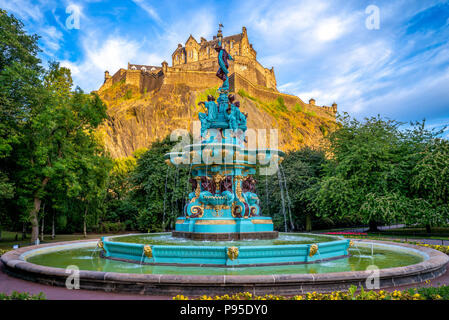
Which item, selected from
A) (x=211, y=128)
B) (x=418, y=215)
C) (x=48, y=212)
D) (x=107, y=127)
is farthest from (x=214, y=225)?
(x=107, y=127)

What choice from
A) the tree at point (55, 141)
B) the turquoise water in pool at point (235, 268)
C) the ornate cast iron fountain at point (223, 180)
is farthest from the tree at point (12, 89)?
the ornate cast iron fountain at point (223, 180)

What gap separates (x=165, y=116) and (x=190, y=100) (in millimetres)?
8291

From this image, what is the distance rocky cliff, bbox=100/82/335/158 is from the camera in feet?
260

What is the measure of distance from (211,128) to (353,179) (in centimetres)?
1583

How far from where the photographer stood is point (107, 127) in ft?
258

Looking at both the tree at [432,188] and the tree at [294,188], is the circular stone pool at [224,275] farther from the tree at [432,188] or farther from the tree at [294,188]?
the tree at [294,188]

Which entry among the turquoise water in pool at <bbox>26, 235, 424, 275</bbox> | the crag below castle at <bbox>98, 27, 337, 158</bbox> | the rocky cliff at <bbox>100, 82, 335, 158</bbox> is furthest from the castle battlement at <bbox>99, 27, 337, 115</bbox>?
the turquoise water in pool at <bbox>26, 235, 424, 275</bbox>

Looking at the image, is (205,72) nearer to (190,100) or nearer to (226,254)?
(190,100)

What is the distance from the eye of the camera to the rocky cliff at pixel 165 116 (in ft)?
260

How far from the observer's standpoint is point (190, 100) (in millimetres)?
85562

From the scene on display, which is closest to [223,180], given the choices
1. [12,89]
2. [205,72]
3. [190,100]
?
[12,89]
